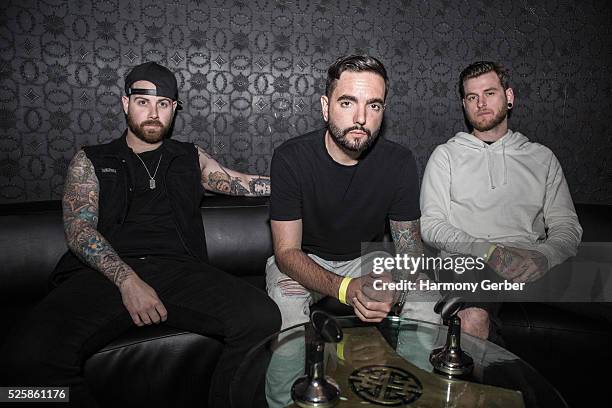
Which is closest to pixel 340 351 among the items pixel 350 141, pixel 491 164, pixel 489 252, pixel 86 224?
pixel 350 141

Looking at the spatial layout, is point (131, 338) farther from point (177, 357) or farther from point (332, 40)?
point (332, 40)

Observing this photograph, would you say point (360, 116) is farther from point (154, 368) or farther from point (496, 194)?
point (154, 368)

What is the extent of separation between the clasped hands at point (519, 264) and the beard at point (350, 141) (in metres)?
0.69

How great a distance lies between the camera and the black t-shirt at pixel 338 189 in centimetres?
165

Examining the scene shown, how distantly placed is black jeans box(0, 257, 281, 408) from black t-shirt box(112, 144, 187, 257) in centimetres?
6

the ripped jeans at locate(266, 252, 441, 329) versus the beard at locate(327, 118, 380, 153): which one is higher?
the beard at locate(327, 118, 380, 153)

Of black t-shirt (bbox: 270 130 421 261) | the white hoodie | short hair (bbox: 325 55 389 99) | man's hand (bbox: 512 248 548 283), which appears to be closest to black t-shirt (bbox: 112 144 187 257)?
black t-shirt (bbox: 270 130 421 261)

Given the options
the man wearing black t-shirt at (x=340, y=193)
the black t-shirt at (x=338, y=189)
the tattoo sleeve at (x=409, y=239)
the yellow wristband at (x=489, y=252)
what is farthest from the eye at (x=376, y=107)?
the yellow wristband at (x=489, y=252)

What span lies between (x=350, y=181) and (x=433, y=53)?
1283mm

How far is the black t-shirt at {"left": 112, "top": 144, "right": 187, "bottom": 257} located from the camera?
1766 mm

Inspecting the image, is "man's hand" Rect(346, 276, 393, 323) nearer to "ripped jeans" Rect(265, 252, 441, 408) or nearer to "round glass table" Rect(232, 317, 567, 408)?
"round glass table" Rect(232, 317, 567, 408)

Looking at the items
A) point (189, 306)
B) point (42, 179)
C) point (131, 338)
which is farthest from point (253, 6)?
point (131, 338)

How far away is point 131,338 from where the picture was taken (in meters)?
1.48

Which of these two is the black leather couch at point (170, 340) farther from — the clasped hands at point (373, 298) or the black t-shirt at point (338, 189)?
the clasped hands at point (373, 298)
